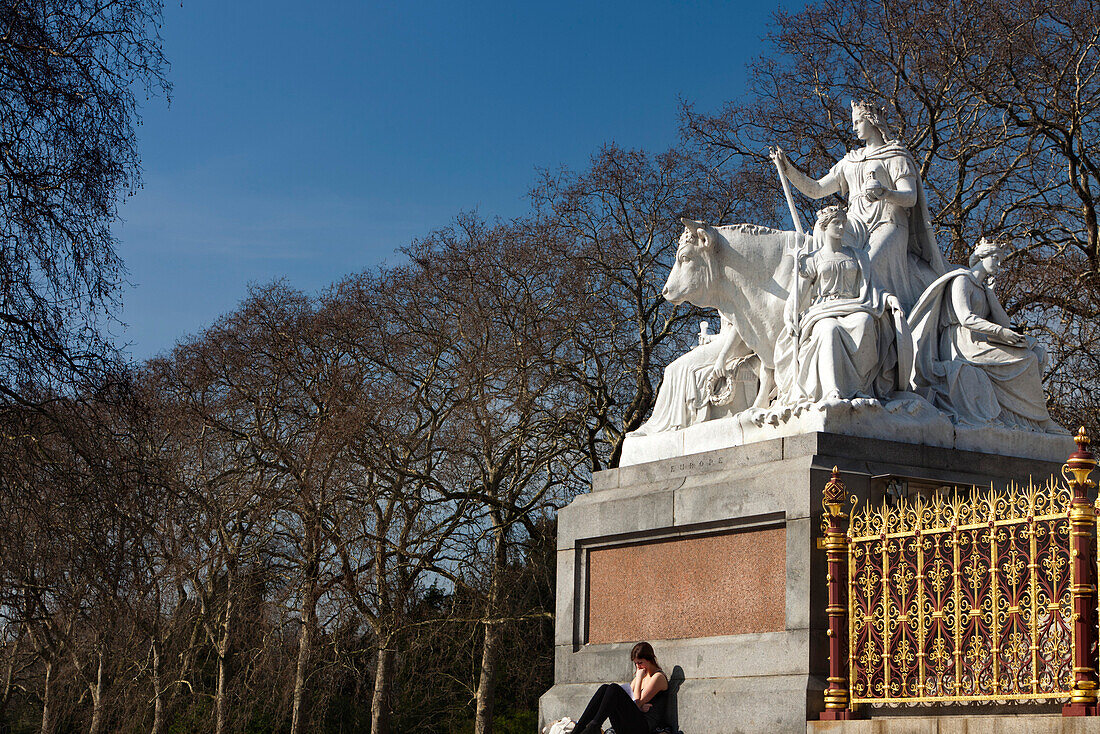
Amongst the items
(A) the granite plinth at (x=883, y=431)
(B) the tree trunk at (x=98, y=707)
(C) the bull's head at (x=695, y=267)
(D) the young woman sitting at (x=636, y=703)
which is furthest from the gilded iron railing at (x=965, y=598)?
(B) the tree trunk at (x=98, y=707)

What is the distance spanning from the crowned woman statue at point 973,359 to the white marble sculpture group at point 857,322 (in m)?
0.01

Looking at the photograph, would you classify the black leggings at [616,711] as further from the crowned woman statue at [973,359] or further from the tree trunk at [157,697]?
the tree trunk at [157,697]

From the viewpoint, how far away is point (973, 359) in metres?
10.9

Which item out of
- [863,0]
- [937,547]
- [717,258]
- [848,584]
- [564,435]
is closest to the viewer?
[937,547]

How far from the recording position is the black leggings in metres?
10.0

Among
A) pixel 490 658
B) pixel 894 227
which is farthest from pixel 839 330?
pixel 490 658

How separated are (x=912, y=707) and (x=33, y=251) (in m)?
6.20

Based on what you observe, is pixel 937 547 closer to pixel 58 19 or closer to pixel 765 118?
pixel 58 19

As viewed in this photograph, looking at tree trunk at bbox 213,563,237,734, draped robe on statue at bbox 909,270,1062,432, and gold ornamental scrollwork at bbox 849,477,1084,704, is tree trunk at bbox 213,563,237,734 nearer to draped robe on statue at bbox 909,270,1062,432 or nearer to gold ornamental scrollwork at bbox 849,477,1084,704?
draped robe on statue at bbox 909,270,1062,432

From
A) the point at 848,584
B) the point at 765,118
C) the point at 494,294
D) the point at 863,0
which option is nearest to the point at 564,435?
the point at 494,294

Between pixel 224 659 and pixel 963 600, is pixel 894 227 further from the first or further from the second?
pixel 224 659

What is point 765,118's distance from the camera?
24.0 m

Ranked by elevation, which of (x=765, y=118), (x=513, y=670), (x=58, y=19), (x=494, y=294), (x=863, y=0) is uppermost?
(x=863, y=0)

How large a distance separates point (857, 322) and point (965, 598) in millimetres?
2638
